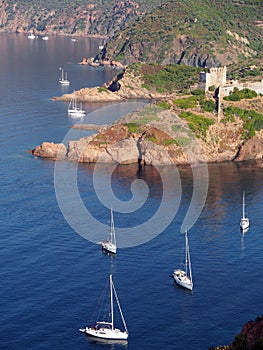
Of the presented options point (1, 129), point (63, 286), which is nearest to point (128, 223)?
point (63, 286)

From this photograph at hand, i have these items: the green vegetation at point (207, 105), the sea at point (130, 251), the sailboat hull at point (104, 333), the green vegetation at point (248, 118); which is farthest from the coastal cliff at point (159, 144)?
the sailboat hull at point (104, 333)

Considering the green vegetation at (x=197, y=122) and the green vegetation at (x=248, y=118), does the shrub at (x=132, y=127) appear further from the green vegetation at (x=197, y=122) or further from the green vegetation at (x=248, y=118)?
the green vegetation at (x=248, y=118)

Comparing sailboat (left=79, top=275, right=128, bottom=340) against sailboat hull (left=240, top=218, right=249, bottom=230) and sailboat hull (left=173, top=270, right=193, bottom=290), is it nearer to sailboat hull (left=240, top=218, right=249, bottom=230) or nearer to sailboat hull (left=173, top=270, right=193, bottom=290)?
sailboat hull (left=173, top=270, right=193, bottom=290)

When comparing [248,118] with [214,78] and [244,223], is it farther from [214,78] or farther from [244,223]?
[244,223]

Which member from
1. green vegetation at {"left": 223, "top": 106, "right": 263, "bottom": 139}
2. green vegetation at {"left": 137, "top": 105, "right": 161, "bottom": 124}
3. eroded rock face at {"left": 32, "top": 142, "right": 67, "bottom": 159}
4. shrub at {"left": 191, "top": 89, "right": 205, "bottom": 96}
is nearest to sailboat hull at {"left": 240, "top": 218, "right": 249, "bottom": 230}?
eroded rock face at {"left": 32, "top": 142, "right": 67, "bottom": 159}

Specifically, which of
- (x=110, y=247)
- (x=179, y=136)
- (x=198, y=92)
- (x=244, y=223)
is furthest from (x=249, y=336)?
(x=198, y=92)

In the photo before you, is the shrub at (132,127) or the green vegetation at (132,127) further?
the shrub at (132,127)
